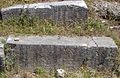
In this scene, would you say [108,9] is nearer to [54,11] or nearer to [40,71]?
[54,11]

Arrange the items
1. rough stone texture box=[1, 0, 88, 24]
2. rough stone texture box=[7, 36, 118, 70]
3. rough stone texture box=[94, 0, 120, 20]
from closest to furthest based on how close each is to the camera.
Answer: rough stone texture box=[7, 36, 118, 70]
rough stone texture box=[1, 0, 88, 24]
rough stone texture box=[94, 0, 120, 20]

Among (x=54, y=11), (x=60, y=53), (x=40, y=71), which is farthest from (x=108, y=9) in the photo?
(x=40, y=71)

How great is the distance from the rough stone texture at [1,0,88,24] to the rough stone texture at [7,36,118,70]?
745 millimetres

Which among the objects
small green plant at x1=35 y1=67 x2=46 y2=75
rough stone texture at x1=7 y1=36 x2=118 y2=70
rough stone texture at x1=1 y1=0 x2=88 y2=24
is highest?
rough stone texture at x1=1 y1=0 x2=88 y2=24

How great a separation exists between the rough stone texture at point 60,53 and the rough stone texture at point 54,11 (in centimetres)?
75

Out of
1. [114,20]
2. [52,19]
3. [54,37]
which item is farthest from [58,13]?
[114,20]

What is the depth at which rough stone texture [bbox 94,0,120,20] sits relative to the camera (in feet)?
18.9

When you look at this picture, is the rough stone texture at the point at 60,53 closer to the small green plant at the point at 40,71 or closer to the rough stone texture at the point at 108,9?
the small green plant at the point at 40,71

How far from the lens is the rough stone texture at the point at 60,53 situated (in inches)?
175

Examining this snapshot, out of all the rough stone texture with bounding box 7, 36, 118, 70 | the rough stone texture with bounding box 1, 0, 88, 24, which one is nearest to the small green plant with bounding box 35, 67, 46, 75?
the rough stone texture with bounding box 7, 36, 118, 70

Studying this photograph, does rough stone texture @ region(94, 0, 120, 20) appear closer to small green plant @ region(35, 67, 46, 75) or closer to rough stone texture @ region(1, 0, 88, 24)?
rough stone texture @ region(1, 0, 88, 24)

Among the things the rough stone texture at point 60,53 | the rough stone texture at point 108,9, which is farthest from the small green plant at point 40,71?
the rough stone texture at point 108,9

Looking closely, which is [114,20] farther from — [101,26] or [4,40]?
[4,40]

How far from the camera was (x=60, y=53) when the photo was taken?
4.47 metres
